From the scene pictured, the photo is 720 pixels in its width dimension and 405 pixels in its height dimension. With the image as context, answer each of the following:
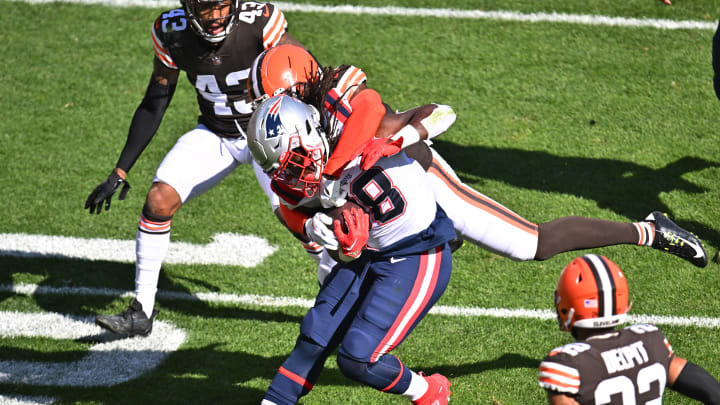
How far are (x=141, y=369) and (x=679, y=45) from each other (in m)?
5.54

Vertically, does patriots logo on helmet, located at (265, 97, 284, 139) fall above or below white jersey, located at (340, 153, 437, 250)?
above

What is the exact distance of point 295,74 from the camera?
3.66 metres

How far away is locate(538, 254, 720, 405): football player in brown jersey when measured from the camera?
2.73 m

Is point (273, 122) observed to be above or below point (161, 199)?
above

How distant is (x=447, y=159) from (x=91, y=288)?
2.80 metres

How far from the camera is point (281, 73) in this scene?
364 centimetres

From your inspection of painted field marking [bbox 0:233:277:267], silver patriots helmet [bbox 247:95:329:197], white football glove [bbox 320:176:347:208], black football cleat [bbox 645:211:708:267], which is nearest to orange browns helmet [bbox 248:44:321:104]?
silver patriots helmet [bbox 247:95:329:197]

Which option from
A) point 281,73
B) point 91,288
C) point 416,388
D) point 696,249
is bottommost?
point 91,288

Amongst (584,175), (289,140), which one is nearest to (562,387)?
(289,140)

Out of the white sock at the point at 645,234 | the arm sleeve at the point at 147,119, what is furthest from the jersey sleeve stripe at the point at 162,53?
the white sock at the point at 645,234

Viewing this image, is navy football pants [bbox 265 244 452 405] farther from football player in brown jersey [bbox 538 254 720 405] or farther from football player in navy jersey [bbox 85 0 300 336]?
football player in navy jersey [bbox 85 0 300 336]

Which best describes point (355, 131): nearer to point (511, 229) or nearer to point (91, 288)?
point (511, 229)

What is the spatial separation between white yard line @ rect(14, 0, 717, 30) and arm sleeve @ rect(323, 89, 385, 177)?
465 cm

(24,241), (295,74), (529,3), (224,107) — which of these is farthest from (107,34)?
(295,74)
